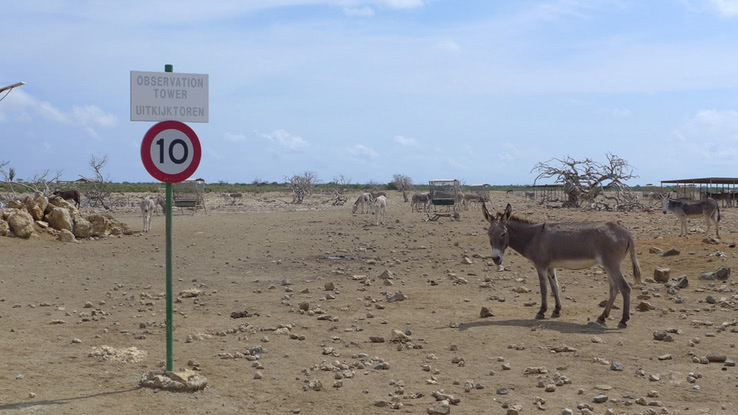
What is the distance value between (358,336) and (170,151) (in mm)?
3893

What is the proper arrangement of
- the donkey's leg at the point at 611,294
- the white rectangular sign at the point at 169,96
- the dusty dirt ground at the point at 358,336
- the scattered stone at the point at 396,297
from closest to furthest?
the dusty dirt ground at the point at 358,336 < the white rectangular sign at the point at 169,96 < the donkey's leg at the point at 611,294 < the scattered stone at the point at 396,297

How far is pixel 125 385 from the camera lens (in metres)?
7.17

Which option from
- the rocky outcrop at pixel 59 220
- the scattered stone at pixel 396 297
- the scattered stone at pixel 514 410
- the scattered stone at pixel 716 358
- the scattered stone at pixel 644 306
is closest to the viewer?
the scattered stone at pixel 514 410

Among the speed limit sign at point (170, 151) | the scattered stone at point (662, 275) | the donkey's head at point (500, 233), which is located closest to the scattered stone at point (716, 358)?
the donkey's head at point (500, 233)

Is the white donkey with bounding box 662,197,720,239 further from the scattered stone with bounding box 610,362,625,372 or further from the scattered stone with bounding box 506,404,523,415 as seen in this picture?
the scattered stone with bounding box 506,404,523,415

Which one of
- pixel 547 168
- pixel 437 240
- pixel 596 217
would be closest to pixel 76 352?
pixel 437 240

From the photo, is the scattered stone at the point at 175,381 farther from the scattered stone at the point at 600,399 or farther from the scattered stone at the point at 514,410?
the scattered stone at the point at 600,399

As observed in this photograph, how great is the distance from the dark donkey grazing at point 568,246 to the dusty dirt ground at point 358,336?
1.84 ft

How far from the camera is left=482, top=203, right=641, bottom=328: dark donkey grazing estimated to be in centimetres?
1030

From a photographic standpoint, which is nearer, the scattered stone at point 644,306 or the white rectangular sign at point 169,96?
the white rectangular sign at point 169,96

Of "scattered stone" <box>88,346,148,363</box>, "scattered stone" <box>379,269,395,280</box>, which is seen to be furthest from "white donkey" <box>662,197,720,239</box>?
"scattered stone" <box>88,346,148,363</box>

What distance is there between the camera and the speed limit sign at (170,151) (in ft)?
22.9

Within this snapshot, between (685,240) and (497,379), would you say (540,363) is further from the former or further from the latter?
(685,240)

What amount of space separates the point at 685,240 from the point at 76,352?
1691 cm
